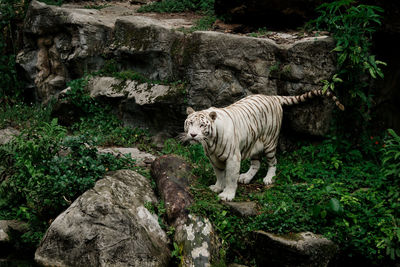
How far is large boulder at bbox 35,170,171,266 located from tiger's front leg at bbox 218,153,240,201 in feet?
3.25

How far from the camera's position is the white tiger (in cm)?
500

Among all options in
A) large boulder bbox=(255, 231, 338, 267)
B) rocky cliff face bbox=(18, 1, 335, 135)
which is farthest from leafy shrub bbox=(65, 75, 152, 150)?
large boulder bbox=(255, 231, 338, 267)

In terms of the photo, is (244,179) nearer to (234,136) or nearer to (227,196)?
(227,196)

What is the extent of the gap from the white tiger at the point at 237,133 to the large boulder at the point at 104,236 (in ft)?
3.67

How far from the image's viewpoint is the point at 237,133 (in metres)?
5.35

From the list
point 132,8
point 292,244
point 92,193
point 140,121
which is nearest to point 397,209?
point 292,244

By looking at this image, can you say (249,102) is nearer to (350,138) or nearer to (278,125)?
(278,125)

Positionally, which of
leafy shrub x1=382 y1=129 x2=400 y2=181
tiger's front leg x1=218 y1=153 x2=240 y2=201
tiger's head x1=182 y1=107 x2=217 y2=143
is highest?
tiger's head x1=182 y1=107 x2=217 y2=143

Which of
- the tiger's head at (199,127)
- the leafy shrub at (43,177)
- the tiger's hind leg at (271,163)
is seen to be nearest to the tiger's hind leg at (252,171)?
the tiger's hind leg at (271,163)

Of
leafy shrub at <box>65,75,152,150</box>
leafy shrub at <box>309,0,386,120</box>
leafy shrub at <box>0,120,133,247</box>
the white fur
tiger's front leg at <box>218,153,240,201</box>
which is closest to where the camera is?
the white fur

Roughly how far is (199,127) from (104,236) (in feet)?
5.84

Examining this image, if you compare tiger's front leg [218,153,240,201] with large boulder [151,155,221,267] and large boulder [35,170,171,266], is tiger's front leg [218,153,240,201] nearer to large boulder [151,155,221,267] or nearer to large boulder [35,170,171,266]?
large boulder [151,155,221,267]

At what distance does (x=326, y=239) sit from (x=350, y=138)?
2.30m

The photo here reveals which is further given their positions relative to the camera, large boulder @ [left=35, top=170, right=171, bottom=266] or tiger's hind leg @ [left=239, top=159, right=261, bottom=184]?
tiger's hind leg @ [left=239, top=159, right=261, bottom=184]
